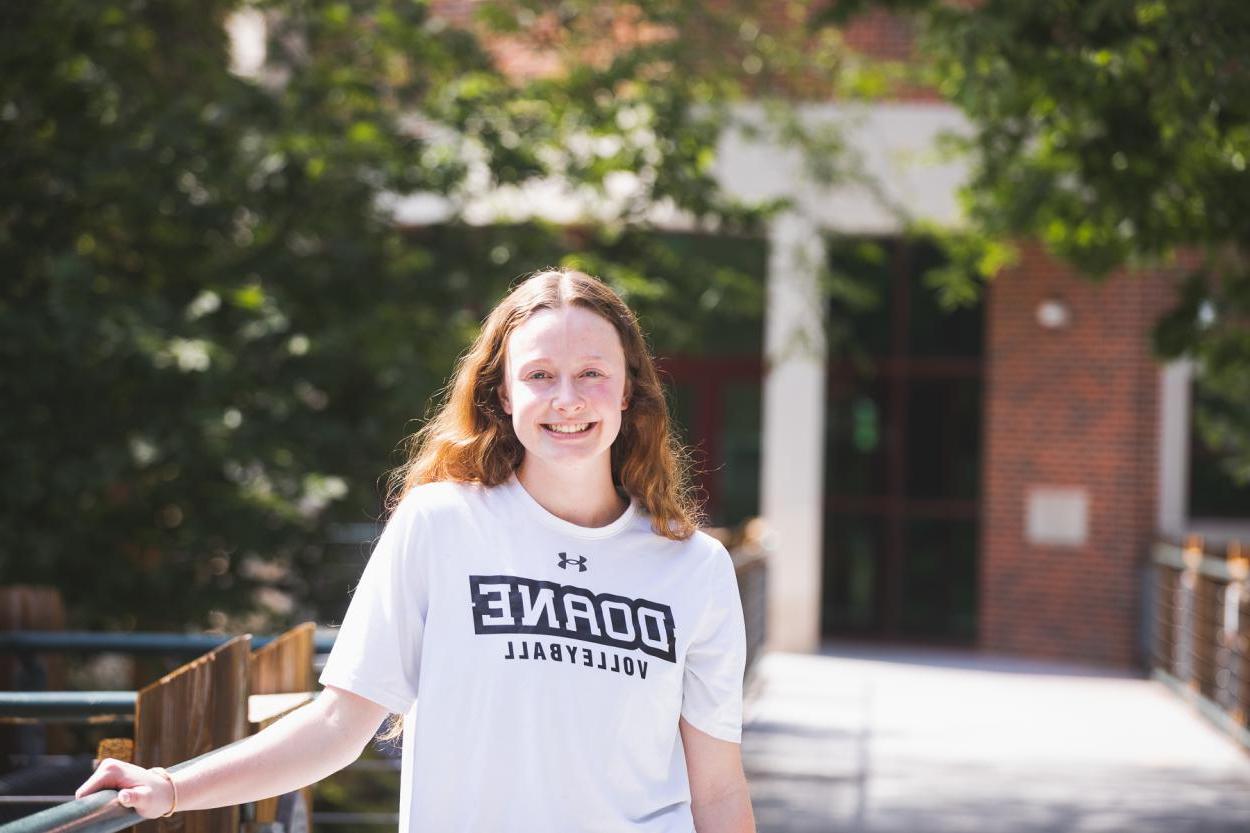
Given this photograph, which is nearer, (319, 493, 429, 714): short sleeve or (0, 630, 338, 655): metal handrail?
(319, 493, 429, 714): short sleeve

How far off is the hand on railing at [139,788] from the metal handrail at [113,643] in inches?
75.3

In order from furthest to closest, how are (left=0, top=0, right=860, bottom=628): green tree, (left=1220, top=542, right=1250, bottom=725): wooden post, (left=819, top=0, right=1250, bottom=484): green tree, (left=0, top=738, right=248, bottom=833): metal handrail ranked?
(left=1220, top=542, right=1250, bottom=725): wooden post
(left=0, top=0, right=860, bottom=628): green tree
(left=819, top=0, right=1250, bottom=484): green tree
(left=0, top=738, right=248, bottom=833): metal handrail

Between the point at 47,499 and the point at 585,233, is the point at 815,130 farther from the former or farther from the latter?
the point at 47,499

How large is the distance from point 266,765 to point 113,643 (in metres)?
2.19

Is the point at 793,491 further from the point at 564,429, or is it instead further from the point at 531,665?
the point at 531,665

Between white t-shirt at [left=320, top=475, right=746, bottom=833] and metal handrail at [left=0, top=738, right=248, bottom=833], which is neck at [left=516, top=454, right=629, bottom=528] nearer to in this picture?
white t-shirt at [left=320, top=475, right=746, bottom=833]

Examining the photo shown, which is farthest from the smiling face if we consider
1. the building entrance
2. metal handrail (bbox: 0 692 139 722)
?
the building entrance

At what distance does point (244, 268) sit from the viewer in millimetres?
7617

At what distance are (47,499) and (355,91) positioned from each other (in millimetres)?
2602

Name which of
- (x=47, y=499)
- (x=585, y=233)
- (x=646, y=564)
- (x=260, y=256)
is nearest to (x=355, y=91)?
(x=260, y=256)

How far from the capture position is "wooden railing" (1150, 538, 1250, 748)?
962 centimetres

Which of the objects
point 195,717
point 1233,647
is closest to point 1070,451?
point 1233,647

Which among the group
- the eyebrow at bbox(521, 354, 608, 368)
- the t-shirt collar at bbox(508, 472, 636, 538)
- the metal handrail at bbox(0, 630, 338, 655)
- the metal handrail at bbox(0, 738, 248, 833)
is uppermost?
the eyebrow at bbox(521, 354, 608, 368)

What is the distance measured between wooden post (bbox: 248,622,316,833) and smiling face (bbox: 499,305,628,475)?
1.04 meters
